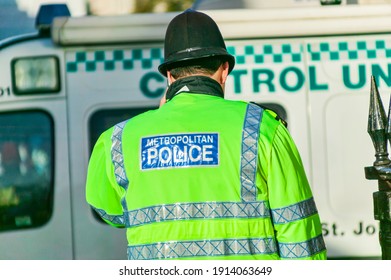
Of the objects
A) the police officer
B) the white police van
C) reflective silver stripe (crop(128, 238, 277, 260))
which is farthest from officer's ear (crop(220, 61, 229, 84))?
the white police van

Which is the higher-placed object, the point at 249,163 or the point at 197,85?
the point at 197,85

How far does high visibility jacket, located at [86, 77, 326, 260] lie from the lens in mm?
2123

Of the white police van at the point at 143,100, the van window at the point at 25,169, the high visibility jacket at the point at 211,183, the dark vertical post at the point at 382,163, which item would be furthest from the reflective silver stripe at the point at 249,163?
the van window at the point at 25,169

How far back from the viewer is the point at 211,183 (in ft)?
7.02

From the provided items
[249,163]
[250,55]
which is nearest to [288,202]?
[249,163]

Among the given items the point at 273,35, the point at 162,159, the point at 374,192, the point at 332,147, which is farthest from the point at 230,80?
the point at 162,159

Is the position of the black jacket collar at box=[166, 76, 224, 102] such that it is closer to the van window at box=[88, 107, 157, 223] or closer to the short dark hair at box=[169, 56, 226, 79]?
the short dark hair at box=[169, 56, 226, 79]

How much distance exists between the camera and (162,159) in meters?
2.20

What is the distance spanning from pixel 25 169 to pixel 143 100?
22.6 inches

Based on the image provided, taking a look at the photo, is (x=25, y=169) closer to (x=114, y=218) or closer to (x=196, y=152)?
(x=114, y=218)

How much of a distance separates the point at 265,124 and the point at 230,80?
4.56ft

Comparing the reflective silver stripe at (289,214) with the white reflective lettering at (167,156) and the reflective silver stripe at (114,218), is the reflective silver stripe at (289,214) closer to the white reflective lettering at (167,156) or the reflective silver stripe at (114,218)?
the white reflective lettering at (167,156)

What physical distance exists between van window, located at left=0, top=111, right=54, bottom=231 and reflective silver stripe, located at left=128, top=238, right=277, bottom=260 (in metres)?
1.43
